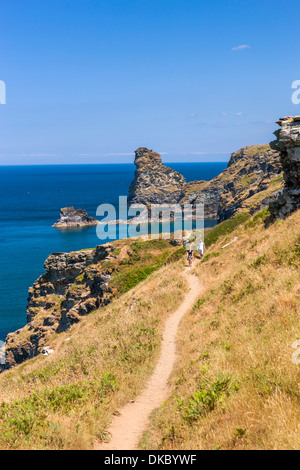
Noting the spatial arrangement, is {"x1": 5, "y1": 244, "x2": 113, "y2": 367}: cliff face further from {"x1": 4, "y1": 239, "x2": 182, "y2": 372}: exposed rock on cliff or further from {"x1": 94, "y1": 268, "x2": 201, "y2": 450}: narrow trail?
{"x1": 94, "y1": 268, "x2": 201, "y2": 450}: narrow trail

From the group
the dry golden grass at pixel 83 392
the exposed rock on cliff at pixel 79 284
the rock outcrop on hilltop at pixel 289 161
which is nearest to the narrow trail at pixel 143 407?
the dry golden grass at pixel 83 392

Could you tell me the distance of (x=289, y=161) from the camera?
74.1 ft

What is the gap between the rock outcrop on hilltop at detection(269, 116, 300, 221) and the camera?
2108 centimetres

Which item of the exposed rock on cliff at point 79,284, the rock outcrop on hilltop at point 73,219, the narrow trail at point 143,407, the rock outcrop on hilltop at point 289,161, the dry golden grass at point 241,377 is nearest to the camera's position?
the dry golden grass at point 241,377

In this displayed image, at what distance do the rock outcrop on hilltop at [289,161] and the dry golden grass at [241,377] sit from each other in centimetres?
953

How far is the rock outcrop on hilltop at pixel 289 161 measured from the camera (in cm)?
→ 2108

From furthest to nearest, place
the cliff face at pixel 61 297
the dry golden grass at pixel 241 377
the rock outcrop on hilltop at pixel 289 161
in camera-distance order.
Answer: the cliff face at pixel 61 297, the rock outcrop on hilltop at pixel 289 161, the dry golden grass at pixel 241 377

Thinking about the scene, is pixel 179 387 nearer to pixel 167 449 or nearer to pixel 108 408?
pixel 108 408

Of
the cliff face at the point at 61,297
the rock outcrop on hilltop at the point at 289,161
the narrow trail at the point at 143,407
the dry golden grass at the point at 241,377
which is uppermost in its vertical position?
the rock outcrop on hilltop at the point at 289,161

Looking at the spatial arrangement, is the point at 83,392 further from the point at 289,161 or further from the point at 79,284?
the point at 79,284

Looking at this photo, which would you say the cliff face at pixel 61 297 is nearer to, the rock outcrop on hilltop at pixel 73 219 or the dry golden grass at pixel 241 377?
the dry golden grass at pixel 241 377

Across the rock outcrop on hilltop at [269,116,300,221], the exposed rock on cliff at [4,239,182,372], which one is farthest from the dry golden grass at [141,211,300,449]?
the exposed rock on cliff at [4,239,182,372]

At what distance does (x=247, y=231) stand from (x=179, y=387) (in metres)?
21.4
